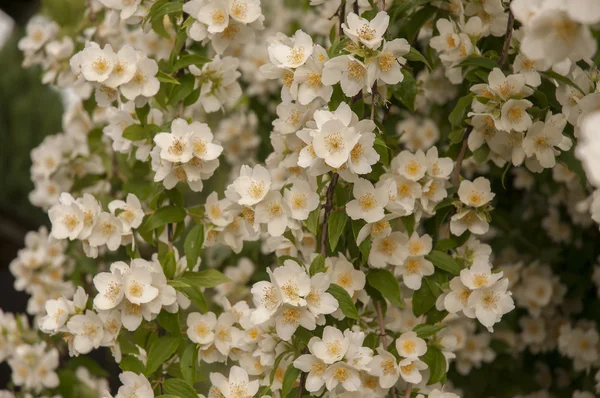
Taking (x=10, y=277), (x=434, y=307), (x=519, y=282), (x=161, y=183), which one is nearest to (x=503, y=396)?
(x=519, y=282)

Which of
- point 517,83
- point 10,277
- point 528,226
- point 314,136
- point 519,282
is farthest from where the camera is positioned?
point 10,277

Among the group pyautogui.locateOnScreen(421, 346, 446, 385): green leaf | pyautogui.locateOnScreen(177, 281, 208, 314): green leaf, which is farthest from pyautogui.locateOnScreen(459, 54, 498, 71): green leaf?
pyautogui.locateOnScreen(177, 281, 208, 314): green leaf

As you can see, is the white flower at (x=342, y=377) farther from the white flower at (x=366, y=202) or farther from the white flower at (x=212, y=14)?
the white flower at (x=212, y=14)

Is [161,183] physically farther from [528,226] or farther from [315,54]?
[528,226]

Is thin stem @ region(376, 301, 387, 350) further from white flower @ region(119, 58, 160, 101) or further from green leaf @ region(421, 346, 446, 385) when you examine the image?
white flower @ region(119, 58, 160, 101)

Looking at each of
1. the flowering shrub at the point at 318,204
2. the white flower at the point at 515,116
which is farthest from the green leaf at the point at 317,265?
the white flower at the point at 515,116

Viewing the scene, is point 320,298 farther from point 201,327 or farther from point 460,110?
point 460,110
